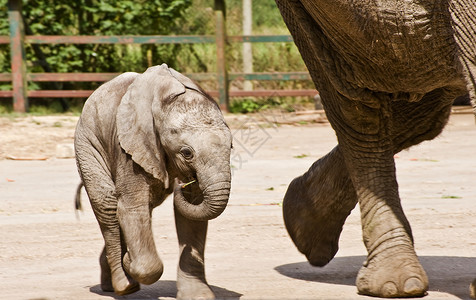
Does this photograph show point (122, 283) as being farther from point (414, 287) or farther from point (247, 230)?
point (247, 230)

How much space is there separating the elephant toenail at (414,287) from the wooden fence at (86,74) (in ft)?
31.2

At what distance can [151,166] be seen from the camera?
4.71 metres

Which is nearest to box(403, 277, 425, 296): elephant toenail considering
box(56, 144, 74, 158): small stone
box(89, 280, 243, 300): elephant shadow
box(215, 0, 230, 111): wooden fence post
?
box(89, 280, 243, 300): elephant shadow

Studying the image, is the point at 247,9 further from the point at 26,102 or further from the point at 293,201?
the point at 293,201

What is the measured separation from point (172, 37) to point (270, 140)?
318 cm

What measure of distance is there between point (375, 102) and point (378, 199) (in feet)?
1.82

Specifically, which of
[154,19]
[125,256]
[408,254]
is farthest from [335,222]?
[154,19]

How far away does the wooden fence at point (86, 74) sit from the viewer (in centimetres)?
1389

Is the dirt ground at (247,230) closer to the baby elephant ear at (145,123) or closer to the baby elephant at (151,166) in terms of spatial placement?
the baby elephant at (151,166)

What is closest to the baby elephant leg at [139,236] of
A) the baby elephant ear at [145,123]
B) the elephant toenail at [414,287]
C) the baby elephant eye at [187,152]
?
the baby elephant ear at [145,123]

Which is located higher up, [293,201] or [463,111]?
[293,201]

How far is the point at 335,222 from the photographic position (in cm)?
586

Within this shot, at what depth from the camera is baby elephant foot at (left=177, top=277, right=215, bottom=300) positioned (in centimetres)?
479

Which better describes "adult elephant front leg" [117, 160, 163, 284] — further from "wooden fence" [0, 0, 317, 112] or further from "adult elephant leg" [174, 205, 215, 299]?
"wooden fence" [0, 0, 317, 112]
